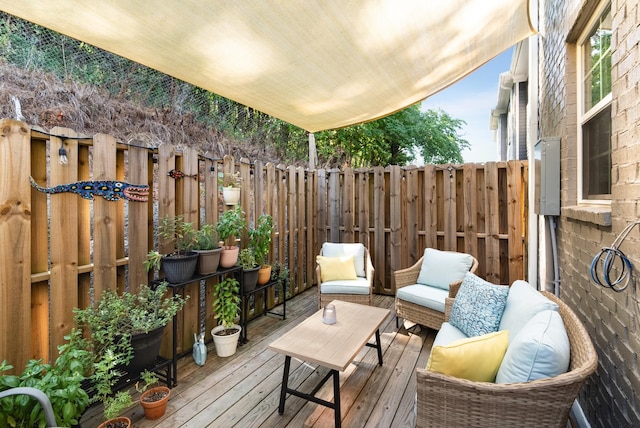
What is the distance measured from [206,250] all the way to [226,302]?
61 cm

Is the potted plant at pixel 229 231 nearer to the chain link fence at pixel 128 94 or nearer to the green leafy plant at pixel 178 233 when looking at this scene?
the green leafy plant at pixel 178 233

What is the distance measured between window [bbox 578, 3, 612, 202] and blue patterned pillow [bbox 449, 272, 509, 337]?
2.95ft

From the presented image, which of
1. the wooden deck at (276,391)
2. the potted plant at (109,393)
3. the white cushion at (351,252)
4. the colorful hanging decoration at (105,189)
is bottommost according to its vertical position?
the wooden deck at (276,391)

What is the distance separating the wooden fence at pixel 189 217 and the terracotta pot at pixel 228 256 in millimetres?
350

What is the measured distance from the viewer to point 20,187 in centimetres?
182

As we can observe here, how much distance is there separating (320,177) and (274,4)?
11.7ft

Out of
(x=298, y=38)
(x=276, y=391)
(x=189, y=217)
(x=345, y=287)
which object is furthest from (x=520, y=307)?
(x=189, y=217)

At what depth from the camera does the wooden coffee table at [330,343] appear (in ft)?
6.31

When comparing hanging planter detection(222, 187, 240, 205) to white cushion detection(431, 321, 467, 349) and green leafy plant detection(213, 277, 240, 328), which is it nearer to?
green leafy plant detection(213, 277, 240, 328)

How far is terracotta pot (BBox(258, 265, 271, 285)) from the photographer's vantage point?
3.57 metres

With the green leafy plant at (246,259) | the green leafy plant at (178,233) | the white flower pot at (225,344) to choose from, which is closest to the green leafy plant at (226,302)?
the white flower pot at (225,344)

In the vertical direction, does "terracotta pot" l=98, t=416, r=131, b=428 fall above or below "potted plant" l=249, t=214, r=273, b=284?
below

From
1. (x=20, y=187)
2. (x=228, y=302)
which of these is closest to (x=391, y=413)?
(x=228, y=302)

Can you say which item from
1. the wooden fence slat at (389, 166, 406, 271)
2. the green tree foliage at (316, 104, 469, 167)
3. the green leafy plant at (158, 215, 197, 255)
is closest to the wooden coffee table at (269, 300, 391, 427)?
the green leafy plant at (158, 215, 197, 255)
